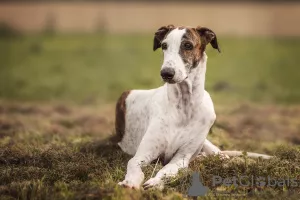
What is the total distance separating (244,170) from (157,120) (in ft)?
4.49

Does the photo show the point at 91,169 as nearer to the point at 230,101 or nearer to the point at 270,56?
the point at 230,101

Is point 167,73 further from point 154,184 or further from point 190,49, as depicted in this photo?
point 154,184

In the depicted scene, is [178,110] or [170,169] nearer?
[170,169]

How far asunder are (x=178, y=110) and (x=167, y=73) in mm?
963

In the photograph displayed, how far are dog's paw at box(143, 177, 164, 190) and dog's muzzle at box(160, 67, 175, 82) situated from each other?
1.27m

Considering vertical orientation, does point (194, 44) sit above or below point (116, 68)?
above

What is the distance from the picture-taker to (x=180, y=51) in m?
7.41

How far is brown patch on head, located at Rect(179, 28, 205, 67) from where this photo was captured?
7.43m

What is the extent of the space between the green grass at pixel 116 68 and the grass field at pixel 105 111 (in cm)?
5

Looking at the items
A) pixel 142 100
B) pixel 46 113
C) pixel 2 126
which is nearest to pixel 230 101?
pixel 46 113

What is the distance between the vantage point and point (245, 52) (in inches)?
1170
